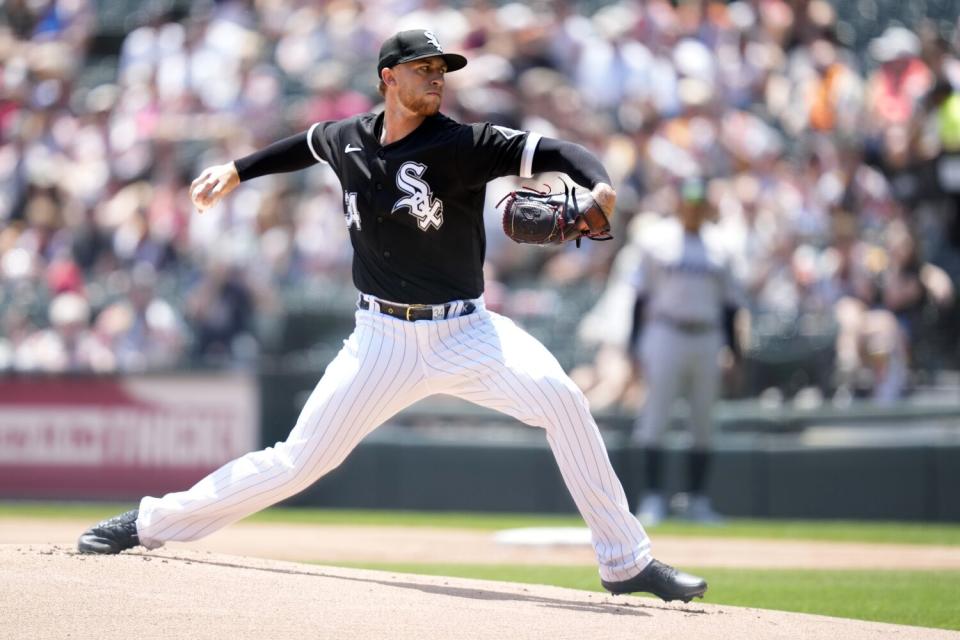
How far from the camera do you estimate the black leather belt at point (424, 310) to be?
5.35 m

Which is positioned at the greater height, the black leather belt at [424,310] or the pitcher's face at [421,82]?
the pitcher's face at [421,82]

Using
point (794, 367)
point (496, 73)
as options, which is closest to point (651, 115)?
point (496, 73)

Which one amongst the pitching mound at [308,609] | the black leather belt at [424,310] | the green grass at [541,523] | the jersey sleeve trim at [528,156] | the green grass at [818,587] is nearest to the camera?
the pitching mound at [308,609]

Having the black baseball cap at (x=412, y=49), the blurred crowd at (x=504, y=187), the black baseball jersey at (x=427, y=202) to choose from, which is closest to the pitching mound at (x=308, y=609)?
the black baseball jersey at (x=427, y=202)

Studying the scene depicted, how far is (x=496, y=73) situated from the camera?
44.0 ft

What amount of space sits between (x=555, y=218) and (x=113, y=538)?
206 cm

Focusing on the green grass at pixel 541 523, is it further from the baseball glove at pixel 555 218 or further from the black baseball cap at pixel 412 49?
the black baseball cap at pixel 412 49

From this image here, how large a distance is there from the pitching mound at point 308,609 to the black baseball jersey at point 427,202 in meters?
1.09

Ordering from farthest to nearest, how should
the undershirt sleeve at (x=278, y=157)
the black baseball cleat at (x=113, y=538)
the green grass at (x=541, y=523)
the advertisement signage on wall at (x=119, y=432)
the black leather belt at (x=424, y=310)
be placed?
the advertisement signage on wall at (x=119, y=432) → the green grass at (x=541, y=523) → the undershirt sleeve at (x=278, y=157) → the black baseball cleat at (x=113, y=538) → the black leather belt at (x=424, y=310)

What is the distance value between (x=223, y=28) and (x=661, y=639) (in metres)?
12.0

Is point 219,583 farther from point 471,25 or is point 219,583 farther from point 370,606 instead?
point 471,25

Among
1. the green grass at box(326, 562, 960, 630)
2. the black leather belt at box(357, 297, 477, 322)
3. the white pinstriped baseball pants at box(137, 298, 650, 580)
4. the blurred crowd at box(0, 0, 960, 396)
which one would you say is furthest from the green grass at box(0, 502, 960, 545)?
the black leather belt at box(357, 297, 477, 322)

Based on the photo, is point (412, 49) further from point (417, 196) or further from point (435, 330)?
point (435, 330)

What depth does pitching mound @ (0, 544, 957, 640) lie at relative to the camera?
15.3 feet
